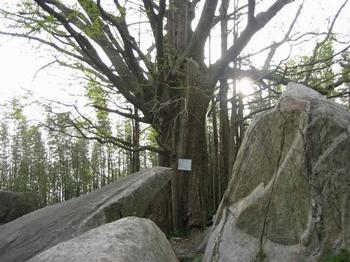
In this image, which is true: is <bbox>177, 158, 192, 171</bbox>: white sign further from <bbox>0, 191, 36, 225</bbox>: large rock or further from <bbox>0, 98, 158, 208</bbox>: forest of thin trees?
<bbox>0, 98, 158, 208</bbox>: forest of thin trees

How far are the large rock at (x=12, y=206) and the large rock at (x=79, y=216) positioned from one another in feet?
33.1

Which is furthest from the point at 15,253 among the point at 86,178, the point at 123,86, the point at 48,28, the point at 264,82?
the point at 86,178

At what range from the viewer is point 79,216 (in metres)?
4.59

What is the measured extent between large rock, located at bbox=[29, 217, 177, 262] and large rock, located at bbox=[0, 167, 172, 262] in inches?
49.3

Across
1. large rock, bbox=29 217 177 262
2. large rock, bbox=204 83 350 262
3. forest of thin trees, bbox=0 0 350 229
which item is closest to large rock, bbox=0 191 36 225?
forest of thin trees, bbox=0 0 350 229

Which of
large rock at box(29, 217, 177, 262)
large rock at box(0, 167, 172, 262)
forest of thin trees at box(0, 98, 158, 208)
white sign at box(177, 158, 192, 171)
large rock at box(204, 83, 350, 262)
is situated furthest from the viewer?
forest of thin trees at box(0, 98, 158, 208)

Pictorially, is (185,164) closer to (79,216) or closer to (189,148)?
(189,148)

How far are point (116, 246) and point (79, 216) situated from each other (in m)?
2.14

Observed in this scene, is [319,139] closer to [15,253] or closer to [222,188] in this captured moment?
[15,253]

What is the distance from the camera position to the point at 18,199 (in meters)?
15.9

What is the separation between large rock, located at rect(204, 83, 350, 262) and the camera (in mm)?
3975

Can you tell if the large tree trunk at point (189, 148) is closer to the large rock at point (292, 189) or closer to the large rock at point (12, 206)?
the large rock at point (292, 189)

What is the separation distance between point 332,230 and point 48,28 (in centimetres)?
603

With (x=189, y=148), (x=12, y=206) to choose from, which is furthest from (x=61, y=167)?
(x=189, y=148)
